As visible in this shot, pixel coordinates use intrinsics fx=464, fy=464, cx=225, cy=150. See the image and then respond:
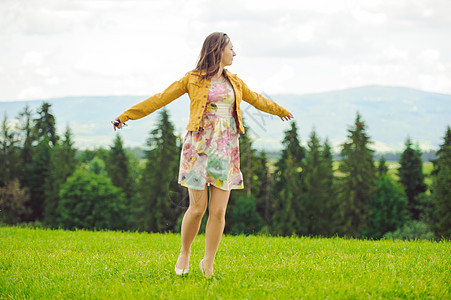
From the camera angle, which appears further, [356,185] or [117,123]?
[356,185]

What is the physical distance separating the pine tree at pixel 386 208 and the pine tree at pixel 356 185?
0.99m

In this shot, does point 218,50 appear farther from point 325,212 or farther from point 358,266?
point 325,212

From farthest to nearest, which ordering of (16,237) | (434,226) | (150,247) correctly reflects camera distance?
(434,226) → (16,237) → (150,247)

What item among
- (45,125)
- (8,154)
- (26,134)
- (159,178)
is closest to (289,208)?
(159,178)

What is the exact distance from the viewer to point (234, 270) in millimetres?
6691

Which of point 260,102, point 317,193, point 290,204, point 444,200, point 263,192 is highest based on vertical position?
point 260,102

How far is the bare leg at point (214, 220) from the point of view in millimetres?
5922

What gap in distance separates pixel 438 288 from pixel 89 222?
47.0 m

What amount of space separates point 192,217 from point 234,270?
1.21m

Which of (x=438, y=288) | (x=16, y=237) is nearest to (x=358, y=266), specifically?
(x=438, y=288)

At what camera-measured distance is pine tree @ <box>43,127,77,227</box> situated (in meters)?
54.8

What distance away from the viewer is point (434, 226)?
43.3 metres

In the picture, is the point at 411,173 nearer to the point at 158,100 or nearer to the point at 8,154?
the point at 8,154

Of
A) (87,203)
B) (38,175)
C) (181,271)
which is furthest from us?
(38,175)
